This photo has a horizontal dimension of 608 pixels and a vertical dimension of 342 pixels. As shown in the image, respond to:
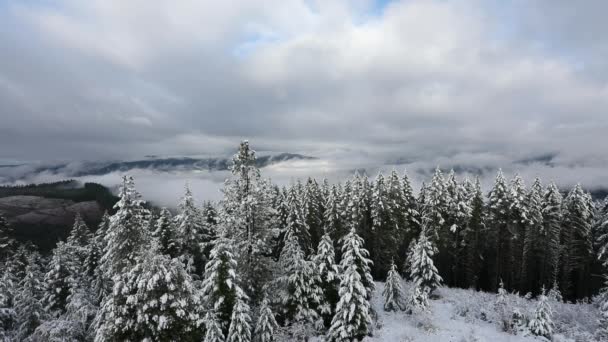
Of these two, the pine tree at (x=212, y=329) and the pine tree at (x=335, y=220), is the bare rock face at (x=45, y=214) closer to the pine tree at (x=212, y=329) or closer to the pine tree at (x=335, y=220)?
the pine tree at (x=335, y=220)

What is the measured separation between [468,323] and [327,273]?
1203 cm

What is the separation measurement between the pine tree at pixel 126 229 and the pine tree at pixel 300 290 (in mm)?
9754

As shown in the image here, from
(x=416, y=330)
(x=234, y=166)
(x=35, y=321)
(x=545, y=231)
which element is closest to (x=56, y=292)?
(x=35, y=321)

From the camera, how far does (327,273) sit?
1018 inches

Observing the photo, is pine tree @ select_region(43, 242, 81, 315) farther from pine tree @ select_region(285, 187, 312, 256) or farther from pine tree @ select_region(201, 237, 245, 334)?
pine tree @ select_region(285, 187, 312, 256)

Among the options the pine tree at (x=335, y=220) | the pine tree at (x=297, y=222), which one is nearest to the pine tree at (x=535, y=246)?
the pine tree at (x=335, y=220)

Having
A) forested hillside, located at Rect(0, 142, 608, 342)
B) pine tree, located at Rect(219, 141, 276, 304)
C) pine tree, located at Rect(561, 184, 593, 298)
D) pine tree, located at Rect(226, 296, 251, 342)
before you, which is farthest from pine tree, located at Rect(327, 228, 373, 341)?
pine tree, located at Rect(561, 184, 593, 298)

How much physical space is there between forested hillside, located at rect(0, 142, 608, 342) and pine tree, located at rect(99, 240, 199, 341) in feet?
0.20

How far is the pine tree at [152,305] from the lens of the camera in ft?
51.7

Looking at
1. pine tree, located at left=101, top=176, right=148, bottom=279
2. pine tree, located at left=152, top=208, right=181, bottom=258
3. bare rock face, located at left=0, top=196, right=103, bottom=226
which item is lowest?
bare rock face, located at left=0, top=196, right=103, bottom=226

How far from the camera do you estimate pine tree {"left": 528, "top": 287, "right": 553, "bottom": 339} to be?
77.8 feet

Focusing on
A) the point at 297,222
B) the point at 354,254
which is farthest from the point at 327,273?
the point at 297,222

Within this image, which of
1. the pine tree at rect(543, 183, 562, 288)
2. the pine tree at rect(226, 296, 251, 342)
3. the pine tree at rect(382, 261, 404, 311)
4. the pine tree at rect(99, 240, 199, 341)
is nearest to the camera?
the pine tree at rect(99, 240, 199, 341)

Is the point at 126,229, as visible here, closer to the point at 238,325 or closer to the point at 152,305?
the point at 152,305
